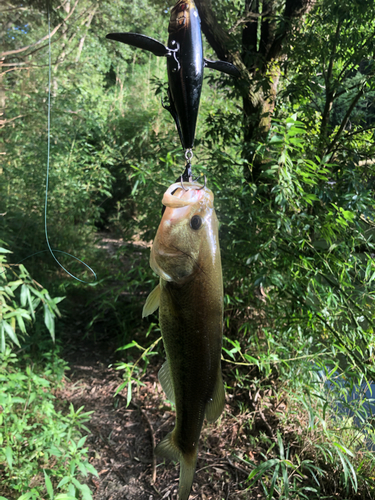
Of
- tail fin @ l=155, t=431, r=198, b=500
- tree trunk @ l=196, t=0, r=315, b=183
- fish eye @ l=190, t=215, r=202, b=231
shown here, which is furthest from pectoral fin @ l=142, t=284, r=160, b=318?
tree trunk @ l=196, t=0, r=315, b=183

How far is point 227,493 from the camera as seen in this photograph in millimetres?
2375

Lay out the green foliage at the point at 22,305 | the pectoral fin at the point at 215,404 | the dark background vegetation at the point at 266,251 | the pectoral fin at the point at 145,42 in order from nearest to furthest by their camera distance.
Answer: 1. the pectoral fin at the point at 145,42
2. the pectoral fin at the point at 215,404
3. the green foliage at the point at 22,305
4. the dark background vegetation at the point at 266,251

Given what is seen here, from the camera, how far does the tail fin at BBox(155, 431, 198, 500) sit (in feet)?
2.52

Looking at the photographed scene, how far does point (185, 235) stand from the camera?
76 centimetres

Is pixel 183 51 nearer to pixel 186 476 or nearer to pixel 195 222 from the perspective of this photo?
pixel 195 222

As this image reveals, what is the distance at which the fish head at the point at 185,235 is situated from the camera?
2.43 ft

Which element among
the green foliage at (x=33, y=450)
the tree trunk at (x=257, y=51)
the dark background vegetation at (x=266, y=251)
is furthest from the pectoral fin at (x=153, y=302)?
the tree trunk at (x=257, y=51)

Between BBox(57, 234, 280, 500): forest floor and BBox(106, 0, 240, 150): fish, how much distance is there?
2.33 m

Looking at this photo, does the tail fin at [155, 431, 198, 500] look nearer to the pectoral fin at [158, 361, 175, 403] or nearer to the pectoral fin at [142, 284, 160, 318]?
the pectoral fin at [158, 361, 175, 403]

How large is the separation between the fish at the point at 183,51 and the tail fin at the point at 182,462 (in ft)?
2.79

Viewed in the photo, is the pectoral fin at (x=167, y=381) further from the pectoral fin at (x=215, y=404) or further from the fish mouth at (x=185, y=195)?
the fish mouth at (x=185, y=195)

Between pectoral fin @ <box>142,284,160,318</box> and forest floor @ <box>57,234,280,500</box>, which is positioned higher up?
pectoral fin @ <box>142,284,160,318</box>

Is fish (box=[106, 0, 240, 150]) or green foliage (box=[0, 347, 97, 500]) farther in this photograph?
green foliage (box=[0, 347, 97, 500])

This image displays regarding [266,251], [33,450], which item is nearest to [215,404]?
[266,251]
